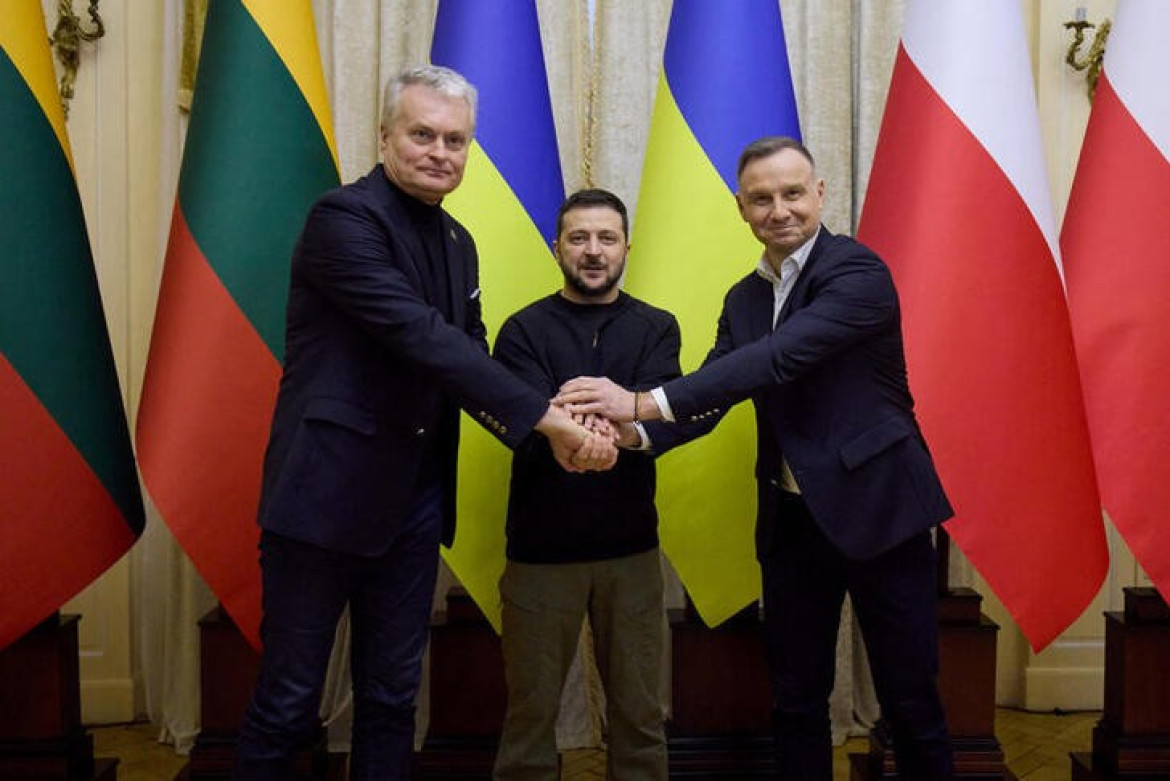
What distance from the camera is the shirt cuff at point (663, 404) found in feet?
6.23

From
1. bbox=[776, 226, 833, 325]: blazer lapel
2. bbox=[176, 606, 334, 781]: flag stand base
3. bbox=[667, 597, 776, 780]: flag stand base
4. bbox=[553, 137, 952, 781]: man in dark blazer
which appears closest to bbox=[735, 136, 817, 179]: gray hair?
bbox=[553, 137, 952, 781]: man in dark blazer

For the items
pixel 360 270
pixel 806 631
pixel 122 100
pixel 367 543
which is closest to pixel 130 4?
pixel 122 100

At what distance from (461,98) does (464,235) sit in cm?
30

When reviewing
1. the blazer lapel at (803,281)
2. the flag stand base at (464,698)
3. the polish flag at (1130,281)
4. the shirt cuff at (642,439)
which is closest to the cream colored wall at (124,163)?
the flag stand base at (464,698)

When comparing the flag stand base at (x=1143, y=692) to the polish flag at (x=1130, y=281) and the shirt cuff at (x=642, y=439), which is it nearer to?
the polish flag at (x=1130, y=281)

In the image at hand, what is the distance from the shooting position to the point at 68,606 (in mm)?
2914

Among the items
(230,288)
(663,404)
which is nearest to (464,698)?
(663,404)

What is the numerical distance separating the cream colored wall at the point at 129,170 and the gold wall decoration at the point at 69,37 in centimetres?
4

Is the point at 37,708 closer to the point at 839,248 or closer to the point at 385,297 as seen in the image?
the point at 385,297

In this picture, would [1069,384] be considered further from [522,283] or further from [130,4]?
[130,4]

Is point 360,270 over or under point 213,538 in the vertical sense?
over

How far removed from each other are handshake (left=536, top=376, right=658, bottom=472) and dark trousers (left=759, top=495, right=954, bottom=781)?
1.09 ft

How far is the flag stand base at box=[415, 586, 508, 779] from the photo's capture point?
2.46 m

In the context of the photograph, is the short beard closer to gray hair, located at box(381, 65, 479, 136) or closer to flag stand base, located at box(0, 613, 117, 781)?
gray hair, located at box(381, 65, 479, 136)
